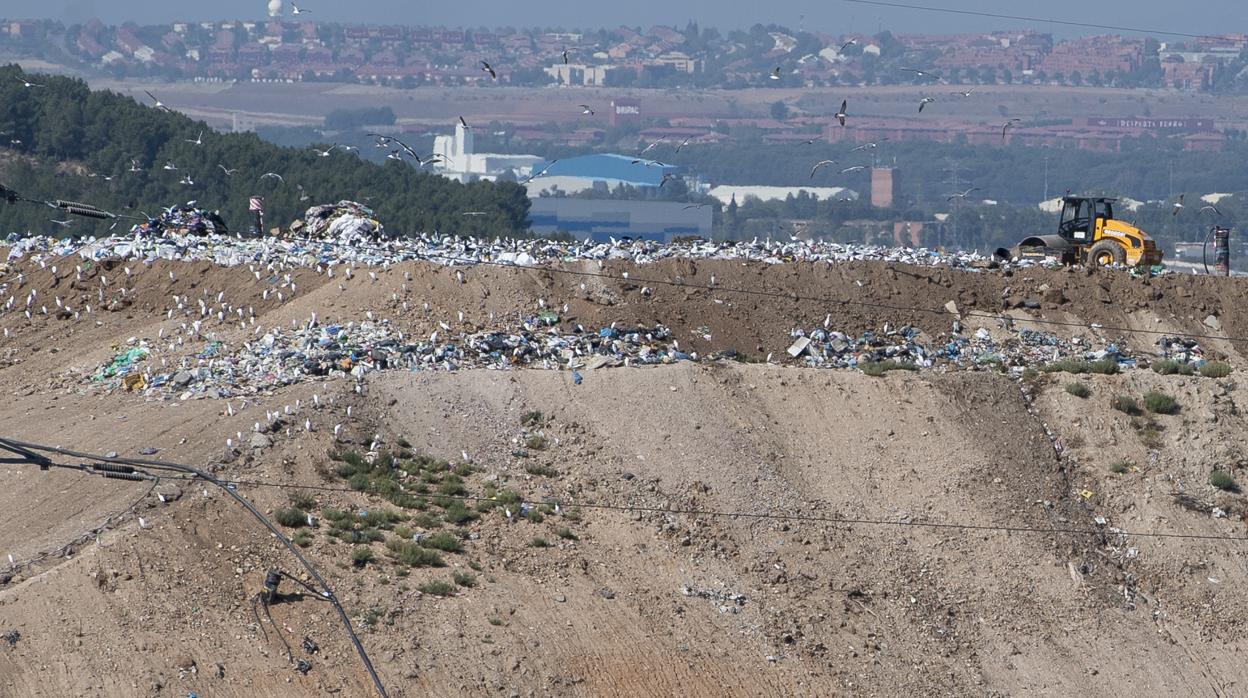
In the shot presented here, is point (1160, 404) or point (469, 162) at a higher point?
point (1160, 404)

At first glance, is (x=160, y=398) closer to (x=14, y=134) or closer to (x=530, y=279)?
(x=530, y=279)

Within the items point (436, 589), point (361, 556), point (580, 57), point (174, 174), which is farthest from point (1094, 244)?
point (580, 57)

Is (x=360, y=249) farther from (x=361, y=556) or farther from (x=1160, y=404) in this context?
(x=1160, y=404)

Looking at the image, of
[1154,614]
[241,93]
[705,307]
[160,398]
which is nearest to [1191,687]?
[1154,614]

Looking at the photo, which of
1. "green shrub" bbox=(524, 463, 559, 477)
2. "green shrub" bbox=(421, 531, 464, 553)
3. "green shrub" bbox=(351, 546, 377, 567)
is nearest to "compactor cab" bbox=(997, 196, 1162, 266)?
"green shrub" bbox=(524, 463, 559, 477)

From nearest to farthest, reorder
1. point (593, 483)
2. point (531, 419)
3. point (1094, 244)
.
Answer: point (593, 483)
point (531, 419)
point (1094, 244)

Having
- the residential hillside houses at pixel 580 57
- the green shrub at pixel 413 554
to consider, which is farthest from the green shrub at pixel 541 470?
the residential hillside houses at pixel 580 57

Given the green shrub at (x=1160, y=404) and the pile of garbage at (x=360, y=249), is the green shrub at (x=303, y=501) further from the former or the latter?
the green shrub at (x=1160, y=404)

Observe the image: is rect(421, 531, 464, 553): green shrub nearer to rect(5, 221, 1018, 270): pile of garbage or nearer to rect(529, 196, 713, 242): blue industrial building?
rect(5, 221, 1018, 270): pile of garbage
